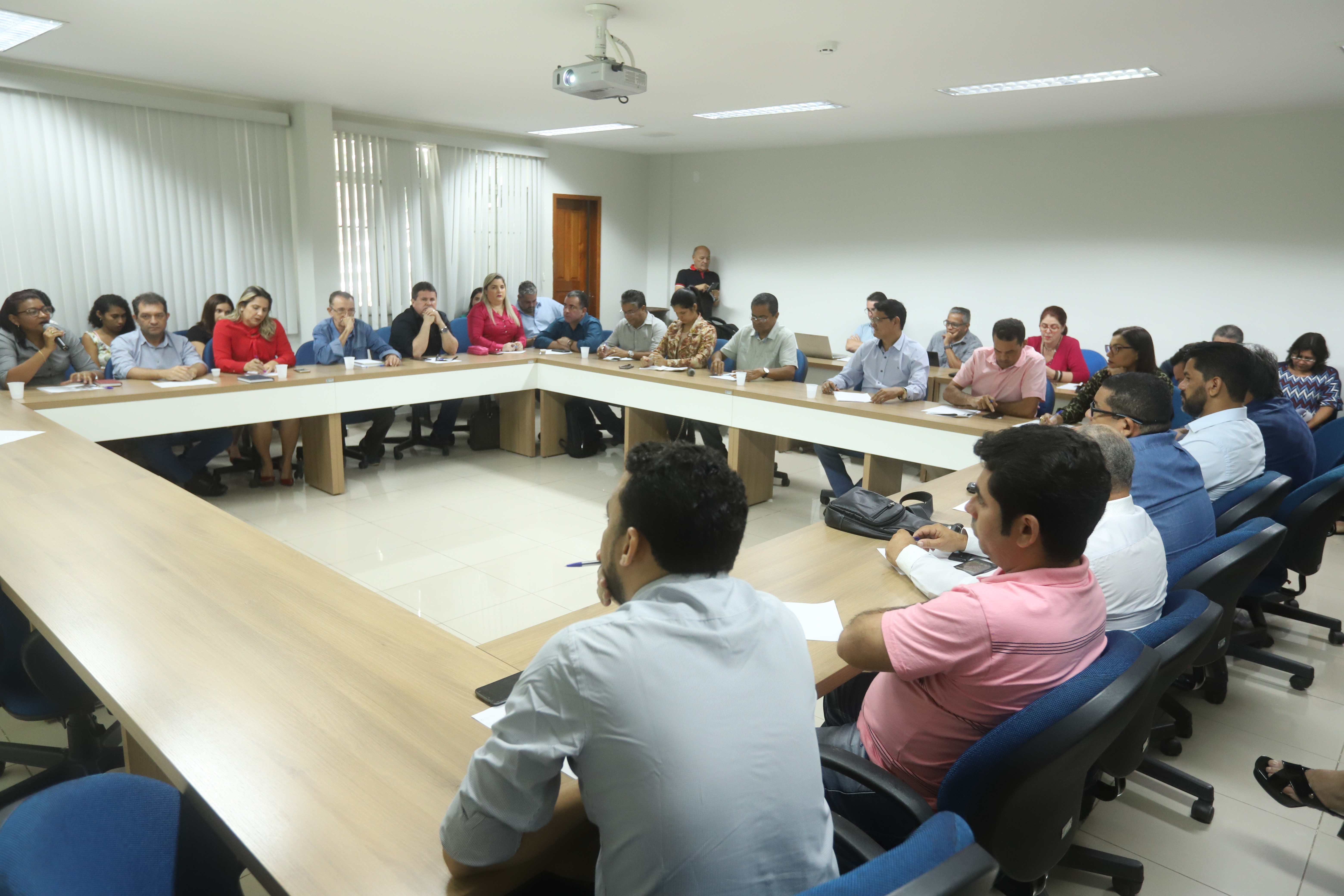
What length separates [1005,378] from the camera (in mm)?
4348

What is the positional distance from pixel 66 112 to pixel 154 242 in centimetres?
92

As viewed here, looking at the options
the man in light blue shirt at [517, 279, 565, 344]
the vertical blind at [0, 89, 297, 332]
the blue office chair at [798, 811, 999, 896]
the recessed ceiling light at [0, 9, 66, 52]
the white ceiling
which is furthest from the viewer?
the man in light blue shirt at [517, 279, 565, 344]

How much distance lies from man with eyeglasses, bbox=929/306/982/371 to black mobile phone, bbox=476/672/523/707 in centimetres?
555

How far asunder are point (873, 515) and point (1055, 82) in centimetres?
368

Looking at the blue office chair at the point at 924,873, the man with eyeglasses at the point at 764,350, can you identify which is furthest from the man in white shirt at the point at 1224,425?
the man with eyeglasses at the point at 764,350

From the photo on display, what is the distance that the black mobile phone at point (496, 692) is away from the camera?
1496 millimetres

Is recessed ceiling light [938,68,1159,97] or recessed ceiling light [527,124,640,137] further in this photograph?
recessed ceiling light [527,124,640,137]

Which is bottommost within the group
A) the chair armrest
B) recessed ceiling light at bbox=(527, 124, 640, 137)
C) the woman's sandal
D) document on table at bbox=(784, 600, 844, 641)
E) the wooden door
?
the woman's sandal

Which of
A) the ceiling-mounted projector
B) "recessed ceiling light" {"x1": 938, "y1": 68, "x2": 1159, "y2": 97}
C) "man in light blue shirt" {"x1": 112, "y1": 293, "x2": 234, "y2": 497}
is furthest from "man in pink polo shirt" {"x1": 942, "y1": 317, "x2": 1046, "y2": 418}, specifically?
"man in light blue shirt" {"x1": 112, "y1": 293, "x2": 234, "y2": 497}

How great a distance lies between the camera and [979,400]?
4.27 m

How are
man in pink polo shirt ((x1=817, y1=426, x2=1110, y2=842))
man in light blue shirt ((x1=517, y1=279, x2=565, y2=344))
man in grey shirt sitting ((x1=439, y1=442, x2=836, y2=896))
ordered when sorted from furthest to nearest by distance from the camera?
man in light blue shirt ((x1=517, y1=279, x2=565, y2=344))
man in pink polo shirt ((x1=817, y1=426, x2=1110, y2=842))
man in grey shirt sitting ((x1=439, y1=442, x2=836, y2=896))

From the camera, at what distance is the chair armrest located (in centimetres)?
138

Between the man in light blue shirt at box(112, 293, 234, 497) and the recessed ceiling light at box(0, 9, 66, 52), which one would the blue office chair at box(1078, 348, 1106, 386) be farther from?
the recessed ceiling light at box(0, 9, 66, 52)

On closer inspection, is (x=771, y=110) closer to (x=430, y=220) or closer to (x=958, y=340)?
(x=958, y=340)
